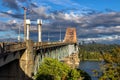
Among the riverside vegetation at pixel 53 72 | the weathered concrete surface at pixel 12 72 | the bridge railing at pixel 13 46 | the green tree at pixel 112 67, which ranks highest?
the bridge railing at pixel 13 46

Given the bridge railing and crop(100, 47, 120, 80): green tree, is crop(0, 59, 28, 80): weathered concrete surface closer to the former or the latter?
the bridge railing

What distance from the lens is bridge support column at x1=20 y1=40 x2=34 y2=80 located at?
5216cm

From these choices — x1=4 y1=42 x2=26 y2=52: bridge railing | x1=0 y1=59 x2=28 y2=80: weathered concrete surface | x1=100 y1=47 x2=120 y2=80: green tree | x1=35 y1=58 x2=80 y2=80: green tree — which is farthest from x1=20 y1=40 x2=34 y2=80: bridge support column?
x1=100 y1=47 x2=120 y2=80: green tree

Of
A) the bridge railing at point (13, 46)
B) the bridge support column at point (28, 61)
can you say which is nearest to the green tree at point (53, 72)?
the bridge support column at point (28, 61)

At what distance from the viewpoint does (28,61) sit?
52844 millimetres

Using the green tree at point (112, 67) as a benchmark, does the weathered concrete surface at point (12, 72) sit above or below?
below

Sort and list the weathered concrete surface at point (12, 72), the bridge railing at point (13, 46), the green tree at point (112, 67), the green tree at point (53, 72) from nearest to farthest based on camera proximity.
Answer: the green tree at point (112, 67)
the bridge railing at point (13, 46)
the weathered concrete surface at point (12, 72)
the green tree at point (53, 72)

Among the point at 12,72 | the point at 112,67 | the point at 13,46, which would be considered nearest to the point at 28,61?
the point at 12,72

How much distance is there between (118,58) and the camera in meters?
36.7

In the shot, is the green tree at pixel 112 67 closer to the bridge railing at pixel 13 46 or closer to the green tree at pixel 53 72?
the bridge railing at pixel 13 46

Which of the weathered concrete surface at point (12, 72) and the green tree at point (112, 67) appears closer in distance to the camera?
the green tree at point (112, 67)

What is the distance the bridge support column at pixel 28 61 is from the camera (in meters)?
52.2

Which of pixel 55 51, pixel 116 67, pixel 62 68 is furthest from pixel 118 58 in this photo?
pixel 55 51

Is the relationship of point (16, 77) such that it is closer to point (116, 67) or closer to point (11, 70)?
point (11, 70)
